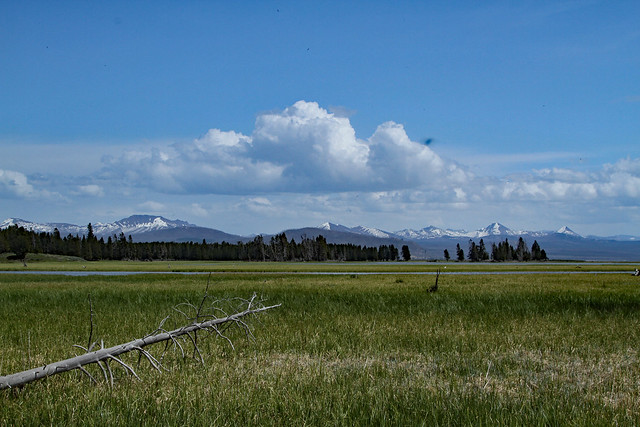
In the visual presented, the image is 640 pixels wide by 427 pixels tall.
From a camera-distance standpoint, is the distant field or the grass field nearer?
the grass field

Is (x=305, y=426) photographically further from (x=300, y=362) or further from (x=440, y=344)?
(x=440, y=344)

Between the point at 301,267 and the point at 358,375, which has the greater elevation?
the point at 358,375

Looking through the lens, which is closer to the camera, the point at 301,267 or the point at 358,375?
the point at 358,375

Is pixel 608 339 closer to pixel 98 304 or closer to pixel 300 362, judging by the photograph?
pixel 300 362

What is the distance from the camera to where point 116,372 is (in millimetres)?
10258

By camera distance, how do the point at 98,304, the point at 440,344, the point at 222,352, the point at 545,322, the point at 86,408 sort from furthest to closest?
the point at 98,304, the point at 545,322, the point at 440,344, the point at 222,352, the point at 86,408

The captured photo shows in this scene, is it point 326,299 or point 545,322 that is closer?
point 545,322

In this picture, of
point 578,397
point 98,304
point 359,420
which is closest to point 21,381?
point 359,420

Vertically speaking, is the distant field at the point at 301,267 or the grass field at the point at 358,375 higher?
the grass field at the point at 358,375

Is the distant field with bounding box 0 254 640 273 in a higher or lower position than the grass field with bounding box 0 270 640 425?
lower

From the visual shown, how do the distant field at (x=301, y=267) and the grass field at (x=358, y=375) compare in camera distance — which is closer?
the grass field at (x=358, y=375)

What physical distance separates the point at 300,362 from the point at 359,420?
4004 millimetres

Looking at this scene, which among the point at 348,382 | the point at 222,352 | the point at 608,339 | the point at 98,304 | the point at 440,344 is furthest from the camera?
the point at 98,304

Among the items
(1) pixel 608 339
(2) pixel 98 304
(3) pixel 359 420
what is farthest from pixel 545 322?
(2) pixel 98 304
